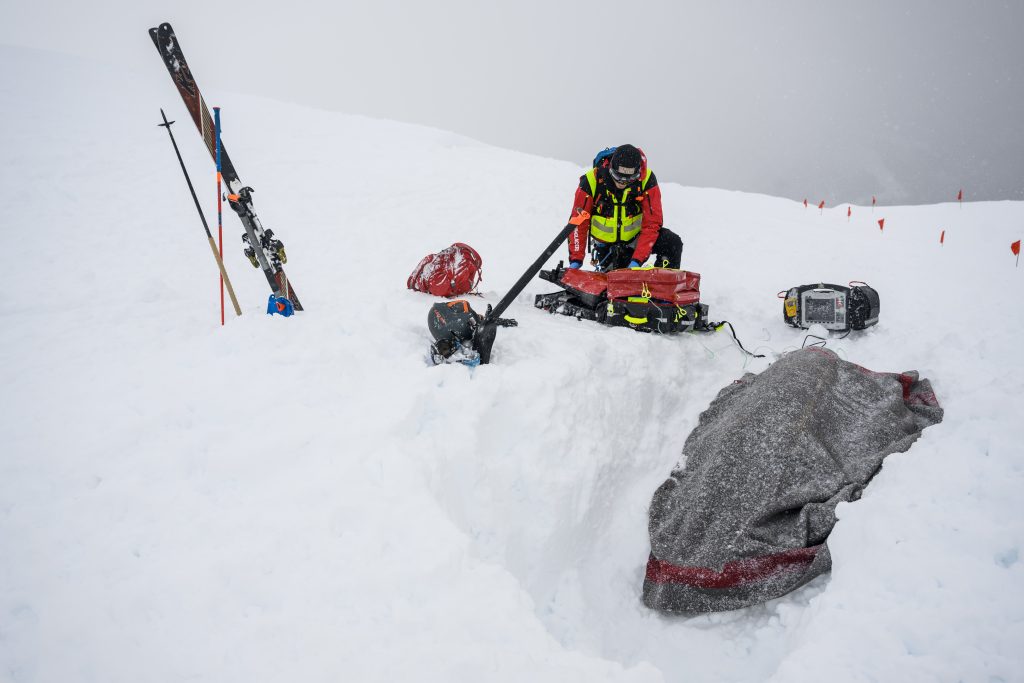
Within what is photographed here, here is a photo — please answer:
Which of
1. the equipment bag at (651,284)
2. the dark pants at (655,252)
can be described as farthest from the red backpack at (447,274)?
the dark pants at (655,252)

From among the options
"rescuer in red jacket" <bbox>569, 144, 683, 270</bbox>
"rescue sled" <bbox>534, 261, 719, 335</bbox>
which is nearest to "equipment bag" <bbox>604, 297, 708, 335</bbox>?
"rescue sled" <bbox>534, 261, 719, 335</bbox>

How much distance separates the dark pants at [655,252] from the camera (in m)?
5.99

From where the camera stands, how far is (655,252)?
611cm

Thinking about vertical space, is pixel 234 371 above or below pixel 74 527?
above

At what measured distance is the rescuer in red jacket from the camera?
17.7 feet

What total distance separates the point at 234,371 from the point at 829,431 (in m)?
4.19

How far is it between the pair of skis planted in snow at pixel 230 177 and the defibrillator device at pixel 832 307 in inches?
204

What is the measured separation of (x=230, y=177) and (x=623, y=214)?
3.95 meters

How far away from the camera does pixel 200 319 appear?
168 inches

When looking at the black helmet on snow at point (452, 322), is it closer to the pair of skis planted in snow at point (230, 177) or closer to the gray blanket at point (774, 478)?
the pair of skis planted in snow at point (230, 177)

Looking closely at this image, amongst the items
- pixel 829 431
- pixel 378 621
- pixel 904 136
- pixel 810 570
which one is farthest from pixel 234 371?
pixel 904 136

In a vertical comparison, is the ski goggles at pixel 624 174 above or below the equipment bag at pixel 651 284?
above

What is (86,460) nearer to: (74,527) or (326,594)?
(74,527)

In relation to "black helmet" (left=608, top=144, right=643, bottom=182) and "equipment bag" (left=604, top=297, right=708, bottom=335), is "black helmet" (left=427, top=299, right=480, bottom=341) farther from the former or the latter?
"black helmet" (left=608, top=144, right=643, bottom=182)
